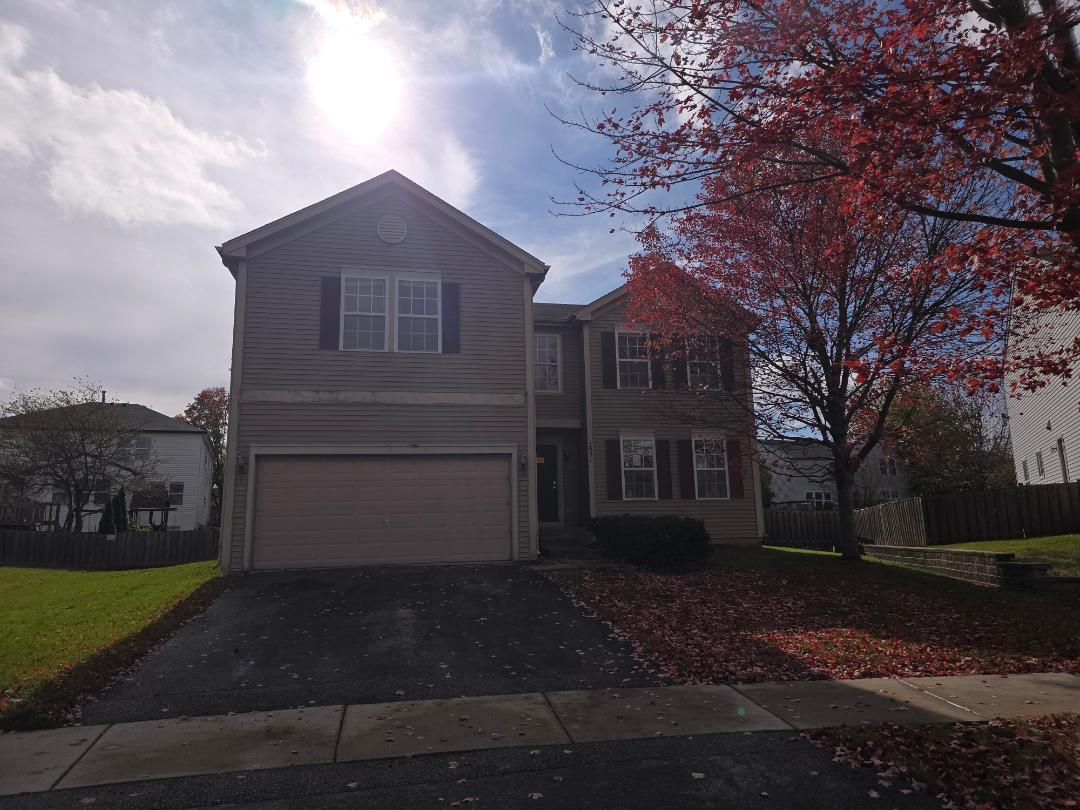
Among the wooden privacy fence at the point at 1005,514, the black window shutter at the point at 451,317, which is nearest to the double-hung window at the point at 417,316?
the black window shutter at the point at 451,317

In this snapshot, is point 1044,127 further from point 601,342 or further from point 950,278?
point 601,342

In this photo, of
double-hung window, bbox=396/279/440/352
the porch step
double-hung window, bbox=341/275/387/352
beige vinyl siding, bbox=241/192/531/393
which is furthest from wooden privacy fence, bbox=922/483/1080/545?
double-hung window, bbox=341/275/387/352

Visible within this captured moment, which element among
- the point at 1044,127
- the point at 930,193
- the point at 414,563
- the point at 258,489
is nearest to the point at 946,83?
the point at 1044,127

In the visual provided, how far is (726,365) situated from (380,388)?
7.65 m

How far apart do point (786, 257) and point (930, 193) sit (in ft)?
16.7

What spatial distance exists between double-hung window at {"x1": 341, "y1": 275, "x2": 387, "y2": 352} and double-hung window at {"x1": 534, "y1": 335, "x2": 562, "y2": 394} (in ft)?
18.6

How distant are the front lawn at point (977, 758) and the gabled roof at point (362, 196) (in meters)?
11.3

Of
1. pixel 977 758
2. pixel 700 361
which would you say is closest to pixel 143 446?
pixel 700 361

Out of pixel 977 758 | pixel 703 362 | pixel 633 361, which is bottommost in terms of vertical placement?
pixel 977 758

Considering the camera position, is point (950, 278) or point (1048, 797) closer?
point (1048, 797)

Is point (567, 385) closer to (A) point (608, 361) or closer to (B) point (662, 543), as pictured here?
(A) point (608, 361)

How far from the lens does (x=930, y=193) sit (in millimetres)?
8430

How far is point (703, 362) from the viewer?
16031 millimetres

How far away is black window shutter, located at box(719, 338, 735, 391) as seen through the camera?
1506 cm
